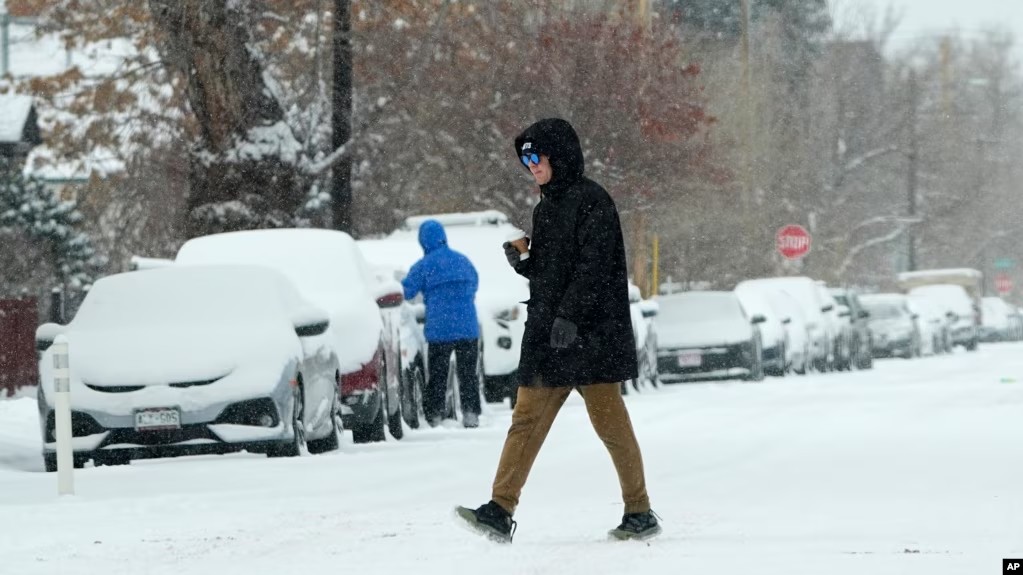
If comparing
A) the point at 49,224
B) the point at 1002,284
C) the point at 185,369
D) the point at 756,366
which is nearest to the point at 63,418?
the point at 185,369

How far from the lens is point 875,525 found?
9344 mm

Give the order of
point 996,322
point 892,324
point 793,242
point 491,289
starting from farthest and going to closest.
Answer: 1. point 996,322
2. point 793,242
3. point 892,324
4. point 491,289

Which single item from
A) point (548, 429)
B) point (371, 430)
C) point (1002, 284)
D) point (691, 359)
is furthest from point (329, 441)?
point (1002, 284)

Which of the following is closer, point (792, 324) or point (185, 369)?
point (185, 369)

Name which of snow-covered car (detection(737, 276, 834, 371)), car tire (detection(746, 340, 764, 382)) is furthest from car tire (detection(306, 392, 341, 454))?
snow-covered car (detection(737, 276, 834, 371))

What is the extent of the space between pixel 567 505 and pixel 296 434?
411 cm

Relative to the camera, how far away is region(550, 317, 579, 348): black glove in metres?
8.60

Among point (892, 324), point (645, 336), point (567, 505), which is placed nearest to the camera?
point (567, 505)

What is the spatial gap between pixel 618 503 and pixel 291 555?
2.52 metres

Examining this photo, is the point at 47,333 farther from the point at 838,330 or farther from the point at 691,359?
the point at 838,330

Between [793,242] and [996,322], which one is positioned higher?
[793,242]

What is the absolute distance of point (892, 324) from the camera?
4762cm

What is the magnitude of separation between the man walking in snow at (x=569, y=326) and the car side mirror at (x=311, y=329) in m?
5.95

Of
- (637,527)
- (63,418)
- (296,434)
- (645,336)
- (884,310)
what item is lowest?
(884,310)
